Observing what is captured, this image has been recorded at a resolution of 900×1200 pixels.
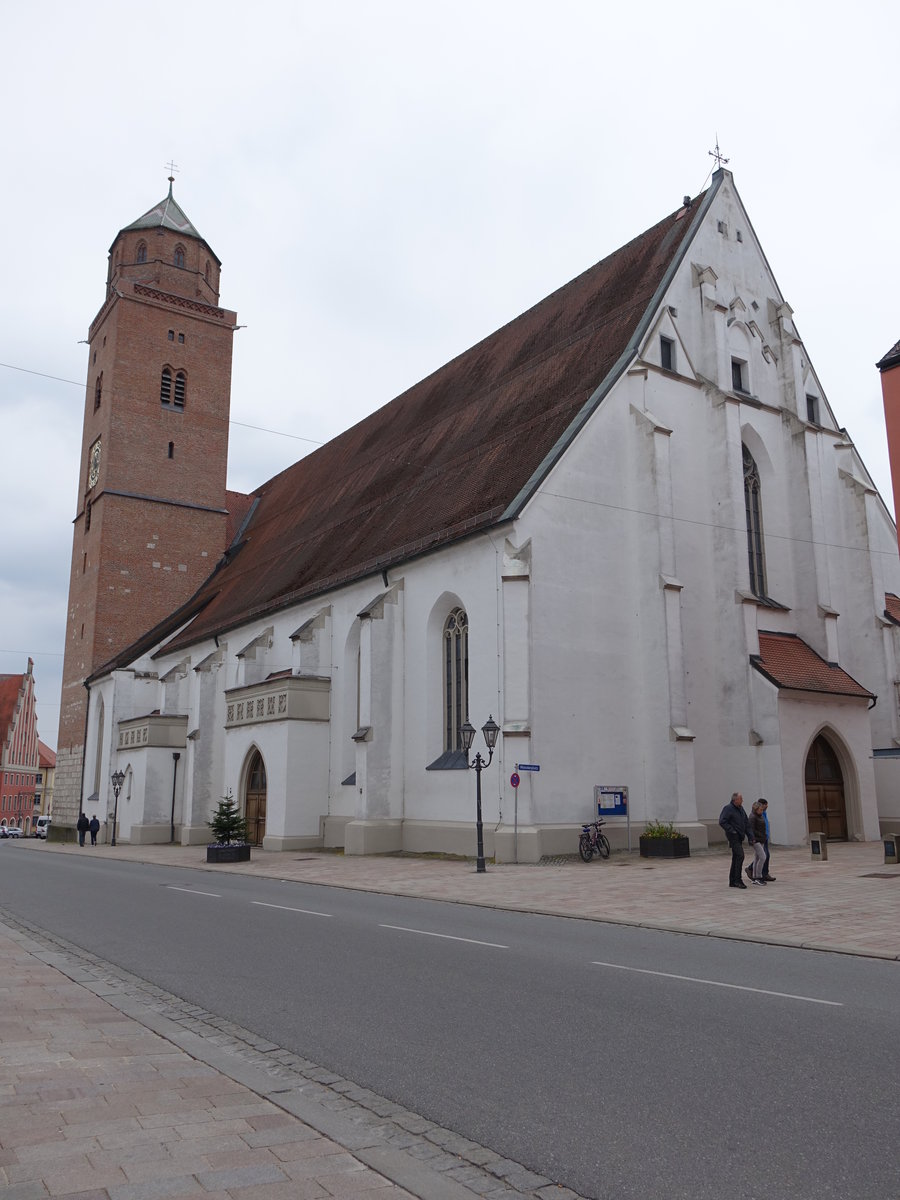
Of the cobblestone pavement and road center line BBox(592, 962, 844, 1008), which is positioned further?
road center line BBox(592, 962, 844, 1008)

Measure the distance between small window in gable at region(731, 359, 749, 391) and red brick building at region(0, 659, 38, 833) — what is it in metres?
82.5

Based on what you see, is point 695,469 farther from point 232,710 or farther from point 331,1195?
point 331,1195

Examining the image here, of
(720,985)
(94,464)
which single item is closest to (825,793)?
(720,985)

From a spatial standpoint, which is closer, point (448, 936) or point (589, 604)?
point (448, 936)

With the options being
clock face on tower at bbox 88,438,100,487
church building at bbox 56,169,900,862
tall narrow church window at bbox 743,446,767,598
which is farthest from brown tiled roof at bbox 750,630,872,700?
A: clock face on tower at bbox 88,438,100,487

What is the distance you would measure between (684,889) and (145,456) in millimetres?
36978

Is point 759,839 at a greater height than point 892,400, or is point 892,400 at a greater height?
point 892,400

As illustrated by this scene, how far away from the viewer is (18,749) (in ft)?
316

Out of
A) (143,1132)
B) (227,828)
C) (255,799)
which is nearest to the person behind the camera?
(143,1132)

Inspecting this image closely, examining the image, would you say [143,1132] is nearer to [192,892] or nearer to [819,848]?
[192,892]

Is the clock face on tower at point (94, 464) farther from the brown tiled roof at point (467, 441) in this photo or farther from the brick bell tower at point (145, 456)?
the brown tiled roof at point (467, 441)

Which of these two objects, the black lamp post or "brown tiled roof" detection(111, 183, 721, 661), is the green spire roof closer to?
"brown tiled roof" detection(111, 183, 721, 661)

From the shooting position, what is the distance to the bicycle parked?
72.4ft

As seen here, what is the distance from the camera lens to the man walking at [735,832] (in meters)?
16.0
